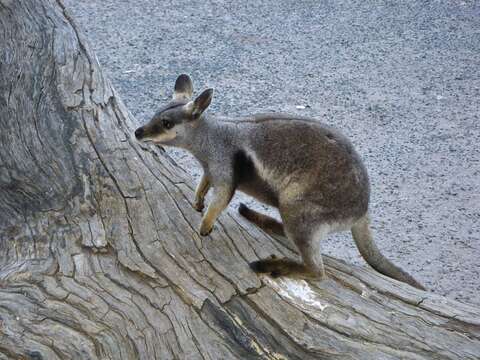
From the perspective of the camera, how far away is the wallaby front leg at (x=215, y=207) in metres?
4.24

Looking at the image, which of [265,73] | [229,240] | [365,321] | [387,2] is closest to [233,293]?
[229,240]

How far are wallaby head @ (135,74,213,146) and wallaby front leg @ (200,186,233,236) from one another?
45 cm

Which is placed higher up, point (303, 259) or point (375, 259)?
point (303, 259)

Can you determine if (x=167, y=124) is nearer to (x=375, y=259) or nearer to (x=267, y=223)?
(x=267, y=223)

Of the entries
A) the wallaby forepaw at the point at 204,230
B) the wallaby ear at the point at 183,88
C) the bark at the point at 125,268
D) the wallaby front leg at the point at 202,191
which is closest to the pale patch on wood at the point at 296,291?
the bark at the point at 125,268

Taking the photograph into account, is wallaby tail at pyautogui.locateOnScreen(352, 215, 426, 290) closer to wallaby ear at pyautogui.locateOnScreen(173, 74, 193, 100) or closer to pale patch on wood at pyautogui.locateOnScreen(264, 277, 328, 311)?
pale patch on wood at pyautogui.locateOnScreen(264, 277, 328, 311)

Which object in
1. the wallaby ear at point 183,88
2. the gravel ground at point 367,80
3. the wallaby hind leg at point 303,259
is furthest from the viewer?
the gravel ground at point 367,80

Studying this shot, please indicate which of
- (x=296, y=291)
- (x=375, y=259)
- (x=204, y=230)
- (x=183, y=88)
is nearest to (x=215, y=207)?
(x=204, y=230)

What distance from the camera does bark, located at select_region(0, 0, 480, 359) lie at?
3723mm

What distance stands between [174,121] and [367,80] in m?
5.29

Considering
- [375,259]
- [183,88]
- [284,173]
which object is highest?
[183,88]

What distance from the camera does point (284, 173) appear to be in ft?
13.6

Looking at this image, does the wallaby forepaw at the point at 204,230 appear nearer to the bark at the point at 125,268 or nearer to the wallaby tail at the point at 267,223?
the bark at the point at 125,268

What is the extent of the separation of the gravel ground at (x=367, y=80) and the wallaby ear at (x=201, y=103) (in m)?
2.38
